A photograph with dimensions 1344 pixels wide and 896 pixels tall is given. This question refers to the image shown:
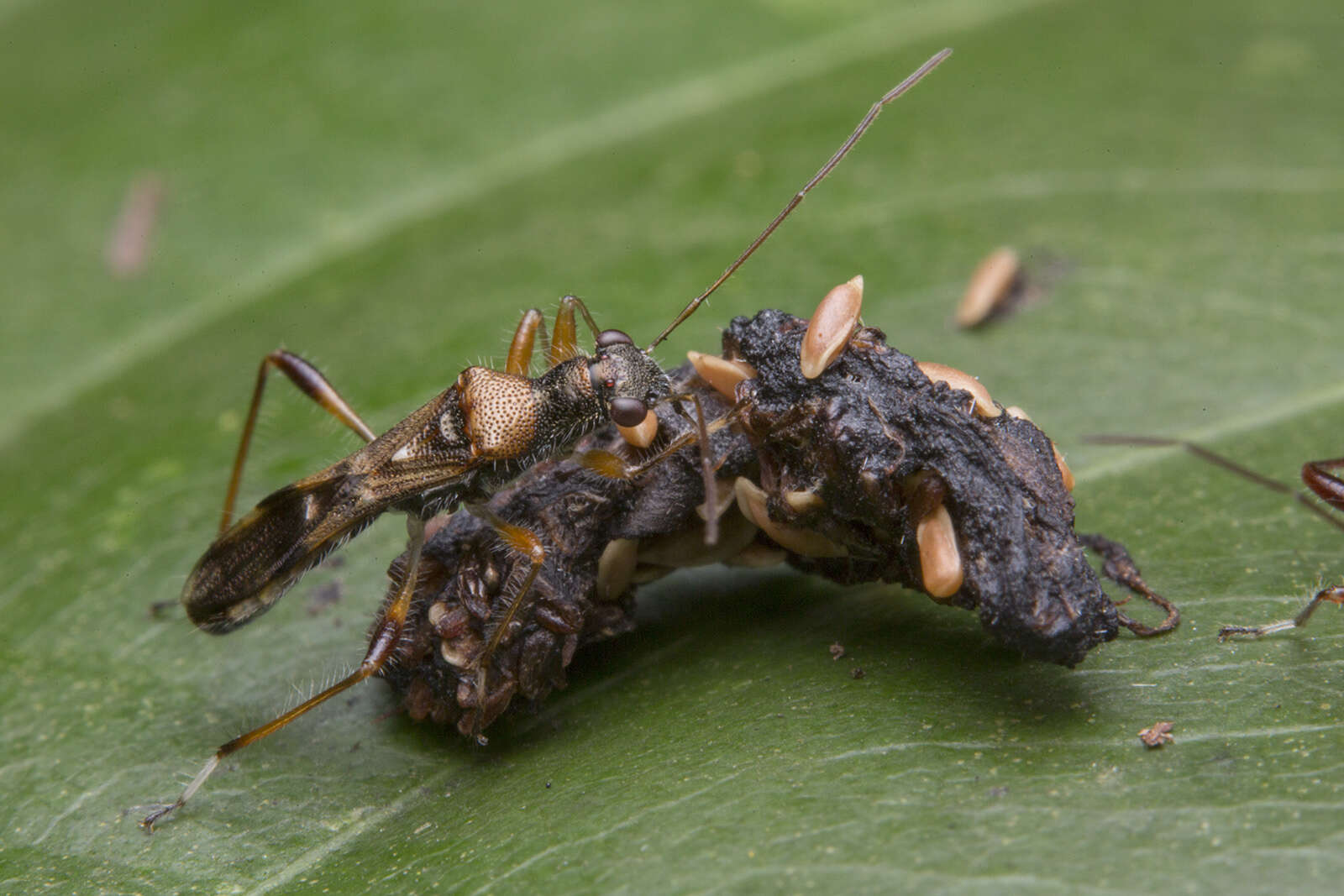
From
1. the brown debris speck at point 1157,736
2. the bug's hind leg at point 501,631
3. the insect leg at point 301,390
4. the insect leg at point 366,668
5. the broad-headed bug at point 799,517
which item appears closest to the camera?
the brown debris speck at point 1157,736

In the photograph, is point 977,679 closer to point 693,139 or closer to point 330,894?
point 330,894

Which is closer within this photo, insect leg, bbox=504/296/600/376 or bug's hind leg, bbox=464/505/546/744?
bug's hind leg, bbox=464/505/546/744

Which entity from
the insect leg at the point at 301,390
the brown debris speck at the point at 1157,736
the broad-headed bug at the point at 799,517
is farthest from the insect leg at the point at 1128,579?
the insect leg at the point at 301,390

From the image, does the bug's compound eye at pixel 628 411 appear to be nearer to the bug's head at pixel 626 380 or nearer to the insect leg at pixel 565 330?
the bug's head at pixel 626 380

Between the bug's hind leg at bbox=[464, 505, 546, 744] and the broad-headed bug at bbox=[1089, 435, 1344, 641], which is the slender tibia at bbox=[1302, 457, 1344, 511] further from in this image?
the bug's hind leg at bbox=[464, 505, 546, 744]

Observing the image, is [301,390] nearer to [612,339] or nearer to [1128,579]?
[612,339]

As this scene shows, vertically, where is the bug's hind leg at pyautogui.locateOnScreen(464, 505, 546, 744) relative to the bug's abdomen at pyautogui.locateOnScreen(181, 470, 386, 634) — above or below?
below

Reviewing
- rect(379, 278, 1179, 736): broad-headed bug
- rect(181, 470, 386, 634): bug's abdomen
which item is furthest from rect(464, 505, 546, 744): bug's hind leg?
rect(181, 470, 386, 634): bug's abdomen
